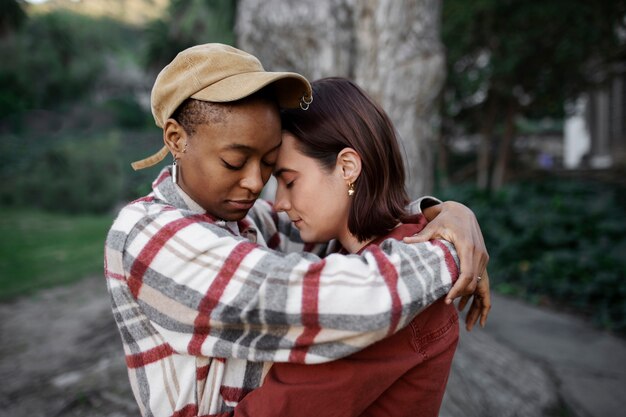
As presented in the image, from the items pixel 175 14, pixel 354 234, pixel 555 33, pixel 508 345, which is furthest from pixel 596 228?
pixel 175 14

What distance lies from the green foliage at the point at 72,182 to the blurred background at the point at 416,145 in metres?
0.04

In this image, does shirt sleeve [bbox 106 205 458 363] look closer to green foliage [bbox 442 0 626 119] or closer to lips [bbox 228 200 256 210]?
lips [bbox 228 200 256 210]

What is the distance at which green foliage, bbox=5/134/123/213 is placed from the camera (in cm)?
1362

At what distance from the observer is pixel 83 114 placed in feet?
72.6

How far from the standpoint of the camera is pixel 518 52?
8.43 metres

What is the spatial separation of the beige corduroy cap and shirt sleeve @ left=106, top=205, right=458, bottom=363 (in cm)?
37

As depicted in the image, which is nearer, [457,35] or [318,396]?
[318,396]

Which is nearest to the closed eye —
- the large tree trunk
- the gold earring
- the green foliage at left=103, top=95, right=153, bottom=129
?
the gold earring

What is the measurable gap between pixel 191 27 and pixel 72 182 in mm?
6055

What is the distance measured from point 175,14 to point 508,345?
994 cm

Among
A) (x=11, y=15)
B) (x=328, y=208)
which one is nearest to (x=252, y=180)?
(x=328, y=208)

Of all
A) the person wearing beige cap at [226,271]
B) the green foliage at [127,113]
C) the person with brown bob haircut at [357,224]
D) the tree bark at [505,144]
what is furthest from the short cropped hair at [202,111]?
the green foliage at [127,113]

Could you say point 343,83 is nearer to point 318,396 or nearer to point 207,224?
point 207,224

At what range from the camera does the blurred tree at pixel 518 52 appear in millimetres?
7629
